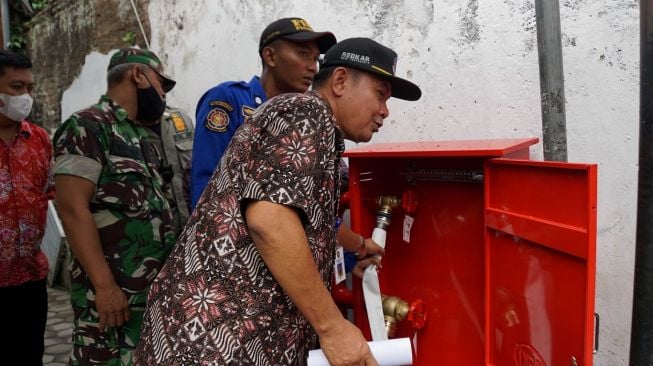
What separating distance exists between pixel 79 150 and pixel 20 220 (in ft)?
3.15

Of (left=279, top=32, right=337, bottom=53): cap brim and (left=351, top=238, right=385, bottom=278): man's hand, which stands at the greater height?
(left=279, top=32, right=337, bottom=53): cap brim

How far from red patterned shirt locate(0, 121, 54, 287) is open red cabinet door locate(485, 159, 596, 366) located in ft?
7.24

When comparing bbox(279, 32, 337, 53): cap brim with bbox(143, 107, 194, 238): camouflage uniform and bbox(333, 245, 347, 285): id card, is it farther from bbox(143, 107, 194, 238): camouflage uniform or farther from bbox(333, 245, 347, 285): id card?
bbox(333, 245, 347, 285): id card

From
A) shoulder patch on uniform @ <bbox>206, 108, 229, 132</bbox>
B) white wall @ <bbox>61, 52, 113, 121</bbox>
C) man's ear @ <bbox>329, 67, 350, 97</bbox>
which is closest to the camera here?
man's ear @ <bbox>329, 67, 350, 97</bbox>

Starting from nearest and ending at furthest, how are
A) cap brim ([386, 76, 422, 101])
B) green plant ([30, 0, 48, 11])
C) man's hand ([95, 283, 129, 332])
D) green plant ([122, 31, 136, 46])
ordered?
cap brim ([386, 76, 422, 101]) → man's hand ([95, 283, 129, 332]) → green plant ([122, 31, 136, 46]) → green plant ([30, 0, 48, 11])

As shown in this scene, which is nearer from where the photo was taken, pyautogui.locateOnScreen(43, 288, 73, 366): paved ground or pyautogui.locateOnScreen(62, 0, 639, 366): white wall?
pyautogui.locateOnScreen(62, 0, 639, 366): white wall

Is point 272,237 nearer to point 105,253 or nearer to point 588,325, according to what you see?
point 588,325

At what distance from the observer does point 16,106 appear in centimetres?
243

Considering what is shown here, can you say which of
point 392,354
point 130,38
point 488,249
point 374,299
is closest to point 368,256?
point 374,299

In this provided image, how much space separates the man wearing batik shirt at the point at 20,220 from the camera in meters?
2.40

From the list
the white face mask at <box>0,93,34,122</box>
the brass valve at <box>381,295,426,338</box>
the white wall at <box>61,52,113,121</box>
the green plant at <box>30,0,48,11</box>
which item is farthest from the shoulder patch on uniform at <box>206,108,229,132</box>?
the green plant at <box>30,0,48,11</box>

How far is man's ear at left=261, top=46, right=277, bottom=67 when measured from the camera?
2057 mm

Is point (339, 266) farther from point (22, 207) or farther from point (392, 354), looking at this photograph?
point (22, 207)

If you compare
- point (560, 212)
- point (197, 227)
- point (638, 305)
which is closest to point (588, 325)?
point (638, 305)
